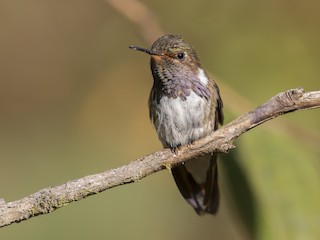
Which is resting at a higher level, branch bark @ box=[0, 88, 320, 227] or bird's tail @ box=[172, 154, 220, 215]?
bird's tail @ box=[172, 154, 220, 215]

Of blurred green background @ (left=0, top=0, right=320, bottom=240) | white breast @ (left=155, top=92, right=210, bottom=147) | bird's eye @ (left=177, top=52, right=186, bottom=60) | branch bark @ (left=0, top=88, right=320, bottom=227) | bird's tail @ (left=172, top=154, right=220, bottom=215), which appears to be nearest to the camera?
branch bark @ (left=0, top=88, right=320, bottom=227)

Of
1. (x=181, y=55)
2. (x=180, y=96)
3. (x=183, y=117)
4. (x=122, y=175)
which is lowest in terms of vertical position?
(x=122, y=175)

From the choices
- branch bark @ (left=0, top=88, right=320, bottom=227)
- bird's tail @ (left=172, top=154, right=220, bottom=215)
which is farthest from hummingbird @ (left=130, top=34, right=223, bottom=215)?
branch bark @ (left=0, top=88, right=320, bottom=227)

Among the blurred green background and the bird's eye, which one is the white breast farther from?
the blurred green background

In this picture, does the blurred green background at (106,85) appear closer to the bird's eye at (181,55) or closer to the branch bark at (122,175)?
the bird's eye at (181,55)

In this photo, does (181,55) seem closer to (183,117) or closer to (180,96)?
(180,96)

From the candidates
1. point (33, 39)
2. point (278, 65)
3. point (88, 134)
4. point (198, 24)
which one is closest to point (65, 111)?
point (88, 134)

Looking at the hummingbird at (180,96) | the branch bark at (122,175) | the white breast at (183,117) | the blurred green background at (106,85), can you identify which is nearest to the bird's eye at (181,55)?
the hummingbird at (180,96)

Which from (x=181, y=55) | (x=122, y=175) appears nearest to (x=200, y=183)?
(x=181, y=55)
